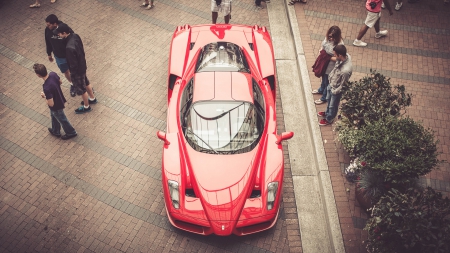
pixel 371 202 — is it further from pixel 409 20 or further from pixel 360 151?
pixel 409 20

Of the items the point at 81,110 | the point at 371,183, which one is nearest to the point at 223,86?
the point at 371,183

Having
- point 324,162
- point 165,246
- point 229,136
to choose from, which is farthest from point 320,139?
point 165,246

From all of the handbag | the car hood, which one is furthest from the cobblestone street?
the handbag

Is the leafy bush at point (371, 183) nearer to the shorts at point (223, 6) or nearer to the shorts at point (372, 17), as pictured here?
the shorts at point (372, 17)

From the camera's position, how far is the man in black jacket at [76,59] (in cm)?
602

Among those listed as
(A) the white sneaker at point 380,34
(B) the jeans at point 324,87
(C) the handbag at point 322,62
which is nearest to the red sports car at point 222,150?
(C) the handbag at point 322,62

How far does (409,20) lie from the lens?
29.1 ft

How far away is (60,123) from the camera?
242 inches

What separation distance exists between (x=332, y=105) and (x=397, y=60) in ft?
9.09

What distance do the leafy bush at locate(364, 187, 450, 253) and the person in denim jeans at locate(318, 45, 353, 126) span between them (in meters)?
2.20

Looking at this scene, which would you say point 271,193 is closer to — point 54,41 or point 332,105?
point 332,105

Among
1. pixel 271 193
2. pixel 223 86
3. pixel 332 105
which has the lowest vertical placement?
pixel 271 193

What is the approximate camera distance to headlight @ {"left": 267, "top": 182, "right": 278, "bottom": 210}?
486 cm

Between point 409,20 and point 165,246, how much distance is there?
811cm
